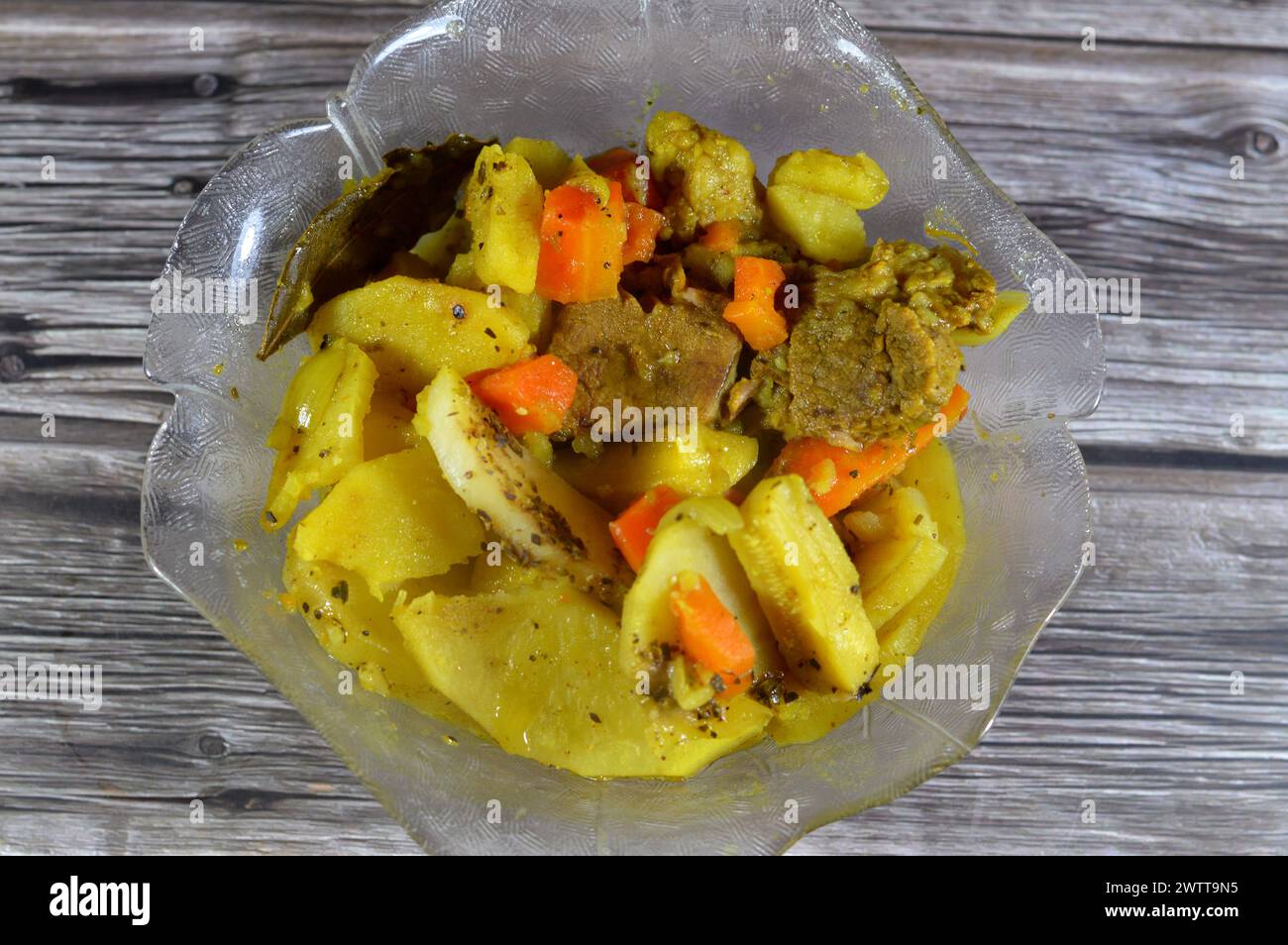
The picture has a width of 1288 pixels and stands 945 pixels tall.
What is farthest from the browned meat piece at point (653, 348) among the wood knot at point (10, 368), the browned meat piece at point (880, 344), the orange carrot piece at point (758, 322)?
the wood knot at point (10, 368)

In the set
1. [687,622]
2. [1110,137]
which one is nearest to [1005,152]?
[1110,137]

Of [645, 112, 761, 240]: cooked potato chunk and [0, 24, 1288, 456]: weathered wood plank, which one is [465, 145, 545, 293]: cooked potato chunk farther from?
[0, 24, 1288, 456]: weathered wood plank

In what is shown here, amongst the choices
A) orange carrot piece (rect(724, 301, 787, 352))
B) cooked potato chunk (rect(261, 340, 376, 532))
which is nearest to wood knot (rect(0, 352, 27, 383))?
cooked potato chunk (rect(261, 340, 376, 532))

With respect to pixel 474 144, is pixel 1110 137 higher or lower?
higher

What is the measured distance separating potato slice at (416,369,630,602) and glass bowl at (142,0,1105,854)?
418mm

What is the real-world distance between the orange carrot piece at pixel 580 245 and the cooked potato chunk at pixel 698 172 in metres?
0.12

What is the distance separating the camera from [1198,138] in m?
2.76

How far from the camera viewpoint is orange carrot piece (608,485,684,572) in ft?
5.90

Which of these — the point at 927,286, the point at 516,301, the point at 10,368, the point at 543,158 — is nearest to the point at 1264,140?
the point at 927,286

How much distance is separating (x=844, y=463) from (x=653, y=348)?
0.42 m

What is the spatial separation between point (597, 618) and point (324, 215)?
87 cm

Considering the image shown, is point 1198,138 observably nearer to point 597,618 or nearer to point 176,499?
point 597,618

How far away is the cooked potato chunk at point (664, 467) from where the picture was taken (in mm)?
1891

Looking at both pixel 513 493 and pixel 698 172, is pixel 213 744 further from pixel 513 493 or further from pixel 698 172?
pixel 698 172
